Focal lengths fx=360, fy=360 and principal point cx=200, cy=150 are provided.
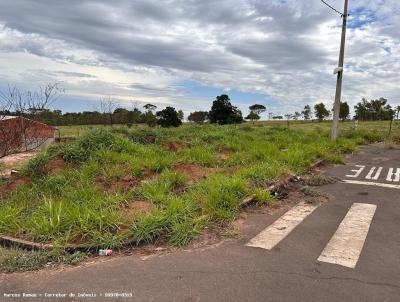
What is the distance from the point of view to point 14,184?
6898mm

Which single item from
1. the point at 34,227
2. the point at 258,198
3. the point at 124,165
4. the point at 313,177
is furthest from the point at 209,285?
the point at 313,177

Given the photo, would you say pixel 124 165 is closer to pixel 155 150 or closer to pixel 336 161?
pixel 155 150

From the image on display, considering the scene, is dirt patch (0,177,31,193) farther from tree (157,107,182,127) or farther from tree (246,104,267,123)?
tree (246,104,267,123)

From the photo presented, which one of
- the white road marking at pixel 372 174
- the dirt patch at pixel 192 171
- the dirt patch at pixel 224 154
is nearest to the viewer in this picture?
the dirt patch at pixel 192 171

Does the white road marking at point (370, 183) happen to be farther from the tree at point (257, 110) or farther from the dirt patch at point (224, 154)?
the tree at point (257, 110)

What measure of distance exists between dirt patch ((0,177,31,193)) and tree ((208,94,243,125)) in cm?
3250

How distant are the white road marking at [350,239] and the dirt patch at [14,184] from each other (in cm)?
555

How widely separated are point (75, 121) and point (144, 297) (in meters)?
36.3

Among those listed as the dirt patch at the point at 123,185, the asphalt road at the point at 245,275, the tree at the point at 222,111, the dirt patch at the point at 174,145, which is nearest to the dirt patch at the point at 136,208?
the dirt patch at the point at 123,185

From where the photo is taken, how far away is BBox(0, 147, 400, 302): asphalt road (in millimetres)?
3283

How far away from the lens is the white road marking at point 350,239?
4.03m

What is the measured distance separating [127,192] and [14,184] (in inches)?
95.0

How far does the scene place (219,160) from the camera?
30.8ft

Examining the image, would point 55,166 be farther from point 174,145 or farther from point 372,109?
point 372,109
